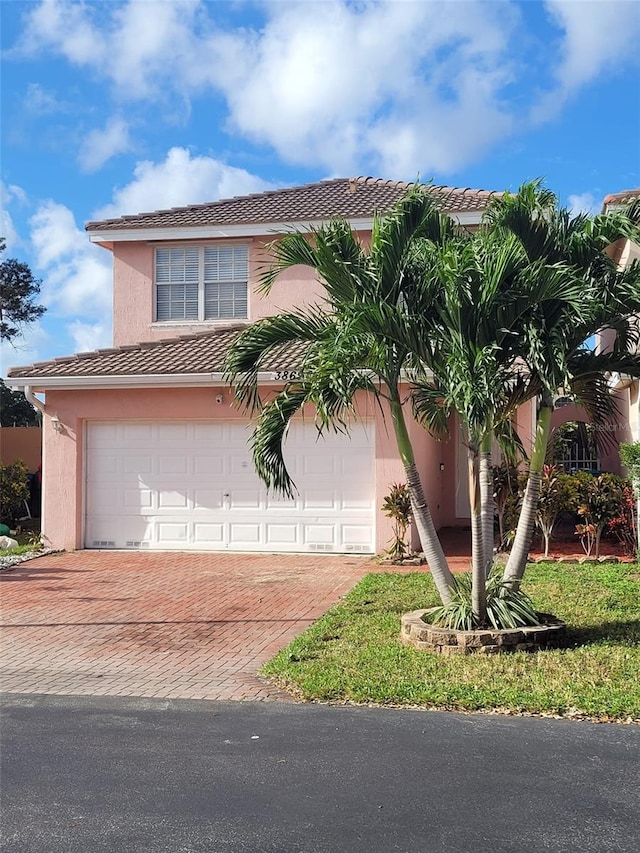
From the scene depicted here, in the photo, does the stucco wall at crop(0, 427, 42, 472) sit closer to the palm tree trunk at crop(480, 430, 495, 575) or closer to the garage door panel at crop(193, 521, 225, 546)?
the garage door panel at crop(193, 521, 225, 546)

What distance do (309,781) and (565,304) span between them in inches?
188

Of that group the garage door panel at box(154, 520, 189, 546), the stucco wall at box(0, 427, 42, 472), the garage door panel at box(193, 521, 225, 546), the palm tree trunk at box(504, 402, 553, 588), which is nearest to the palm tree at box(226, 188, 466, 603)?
the palm tree trunk at box(504, 402, 553, 588)

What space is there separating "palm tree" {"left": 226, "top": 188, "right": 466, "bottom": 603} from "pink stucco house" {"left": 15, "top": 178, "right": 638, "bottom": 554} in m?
5.25

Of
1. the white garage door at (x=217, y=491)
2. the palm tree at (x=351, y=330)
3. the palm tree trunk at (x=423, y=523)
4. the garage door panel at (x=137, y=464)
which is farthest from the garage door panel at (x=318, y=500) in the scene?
the palm tree trunk at (x=423, y=523)

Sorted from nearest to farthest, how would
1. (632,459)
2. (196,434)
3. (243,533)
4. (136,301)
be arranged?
(632,459), (243,533), (196,434), (136,301)

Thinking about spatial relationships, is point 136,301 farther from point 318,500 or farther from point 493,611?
point 493,611

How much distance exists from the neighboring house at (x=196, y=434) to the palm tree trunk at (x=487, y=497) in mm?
A: 5825

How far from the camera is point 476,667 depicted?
7.67 m

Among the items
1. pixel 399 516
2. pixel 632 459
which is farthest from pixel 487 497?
pixel 399 516

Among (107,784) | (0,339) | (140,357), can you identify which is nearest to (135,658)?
(107,784)

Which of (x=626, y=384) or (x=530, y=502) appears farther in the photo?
(x=626, y=384)

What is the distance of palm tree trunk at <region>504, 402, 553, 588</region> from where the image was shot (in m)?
8.84

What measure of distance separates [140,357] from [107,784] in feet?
39.0

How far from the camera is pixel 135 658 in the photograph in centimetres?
869
